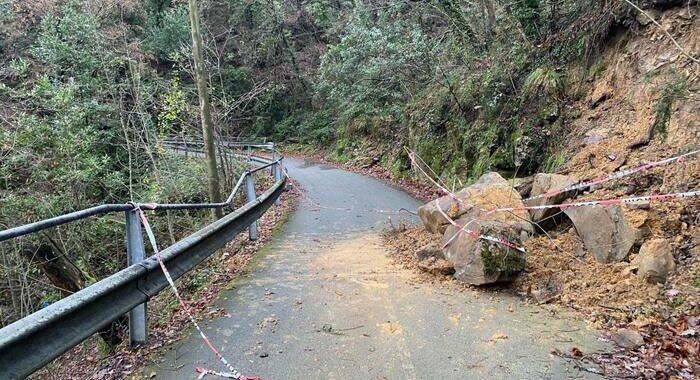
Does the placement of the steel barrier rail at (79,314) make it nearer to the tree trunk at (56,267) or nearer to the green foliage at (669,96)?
the tree trunk at (56,267)

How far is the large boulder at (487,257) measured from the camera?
17.3 ft

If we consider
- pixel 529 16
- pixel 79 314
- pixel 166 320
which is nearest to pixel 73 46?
pixel 529 16

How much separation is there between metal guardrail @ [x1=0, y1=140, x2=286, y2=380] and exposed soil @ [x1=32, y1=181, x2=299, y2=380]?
0.86 feet

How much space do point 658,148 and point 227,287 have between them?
21.1ft

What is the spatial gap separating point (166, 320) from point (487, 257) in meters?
3.45

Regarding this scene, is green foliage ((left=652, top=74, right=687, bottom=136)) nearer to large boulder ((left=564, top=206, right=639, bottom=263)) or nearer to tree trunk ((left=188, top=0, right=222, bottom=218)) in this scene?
large boulder ((left=564, top=206, right=639, bottom=263))

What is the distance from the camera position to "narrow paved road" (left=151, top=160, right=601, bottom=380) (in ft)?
11.8

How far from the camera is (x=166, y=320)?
5.14 m

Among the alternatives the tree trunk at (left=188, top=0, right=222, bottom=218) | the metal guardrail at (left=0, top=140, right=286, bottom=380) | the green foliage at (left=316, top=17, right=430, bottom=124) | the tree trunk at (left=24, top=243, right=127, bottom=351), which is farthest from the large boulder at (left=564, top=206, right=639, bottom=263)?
the green foliage at (left=316, top=17, right=430, bottom=124)

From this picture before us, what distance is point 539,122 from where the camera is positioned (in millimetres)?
11219

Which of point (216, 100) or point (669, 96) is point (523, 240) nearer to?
point (669, 96)

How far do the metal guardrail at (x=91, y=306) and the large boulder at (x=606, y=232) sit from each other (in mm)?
4233

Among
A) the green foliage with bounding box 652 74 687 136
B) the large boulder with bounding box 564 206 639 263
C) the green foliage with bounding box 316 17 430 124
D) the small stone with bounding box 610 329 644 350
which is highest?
the green foliage with bounding box 316 17 430 124

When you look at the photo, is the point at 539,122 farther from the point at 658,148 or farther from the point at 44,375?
the point at 44,375
